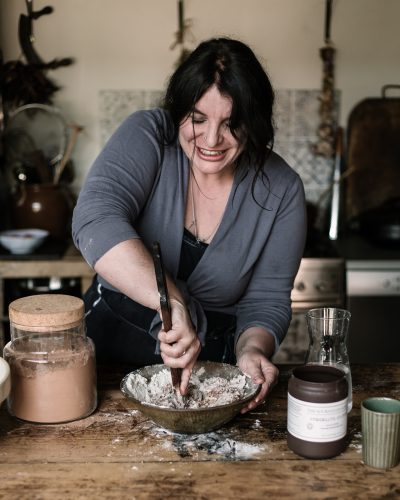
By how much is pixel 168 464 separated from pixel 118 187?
666 mm

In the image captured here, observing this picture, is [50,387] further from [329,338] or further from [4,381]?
[329,338]

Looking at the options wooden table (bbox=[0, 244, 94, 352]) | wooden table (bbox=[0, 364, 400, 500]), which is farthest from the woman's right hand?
wooden table (bbox=[0, 244, 94, 352])

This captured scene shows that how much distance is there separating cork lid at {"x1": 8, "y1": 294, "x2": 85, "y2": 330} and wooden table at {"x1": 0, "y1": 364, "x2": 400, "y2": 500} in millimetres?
202

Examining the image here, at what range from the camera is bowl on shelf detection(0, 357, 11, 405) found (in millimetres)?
1231

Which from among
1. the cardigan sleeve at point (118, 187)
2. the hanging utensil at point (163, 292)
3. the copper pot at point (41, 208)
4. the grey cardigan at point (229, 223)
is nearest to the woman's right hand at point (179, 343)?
the hanging utensil at point (163, 292)

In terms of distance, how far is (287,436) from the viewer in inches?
50.4

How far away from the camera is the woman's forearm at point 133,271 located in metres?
1.43

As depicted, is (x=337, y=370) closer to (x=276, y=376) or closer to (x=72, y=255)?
(x=276, y=376)

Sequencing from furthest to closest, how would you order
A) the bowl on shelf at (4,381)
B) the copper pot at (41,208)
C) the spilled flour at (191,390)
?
the copper pot at (41,208), the spilled flour at (191,390), the bowl on shelf at (4,381)

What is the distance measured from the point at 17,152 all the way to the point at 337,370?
97.6 inches

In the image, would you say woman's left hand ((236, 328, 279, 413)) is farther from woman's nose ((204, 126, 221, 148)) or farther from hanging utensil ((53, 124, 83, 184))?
hanging utensil ((53, 124, 83, 184))

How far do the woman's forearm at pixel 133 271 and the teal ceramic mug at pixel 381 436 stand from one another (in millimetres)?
445

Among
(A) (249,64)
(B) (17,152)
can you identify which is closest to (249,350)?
(A) (249,64)

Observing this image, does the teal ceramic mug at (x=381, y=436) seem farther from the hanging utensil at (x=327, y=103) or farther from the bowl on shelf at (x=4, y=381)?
the hanging utensil at (x=327, y=103)
